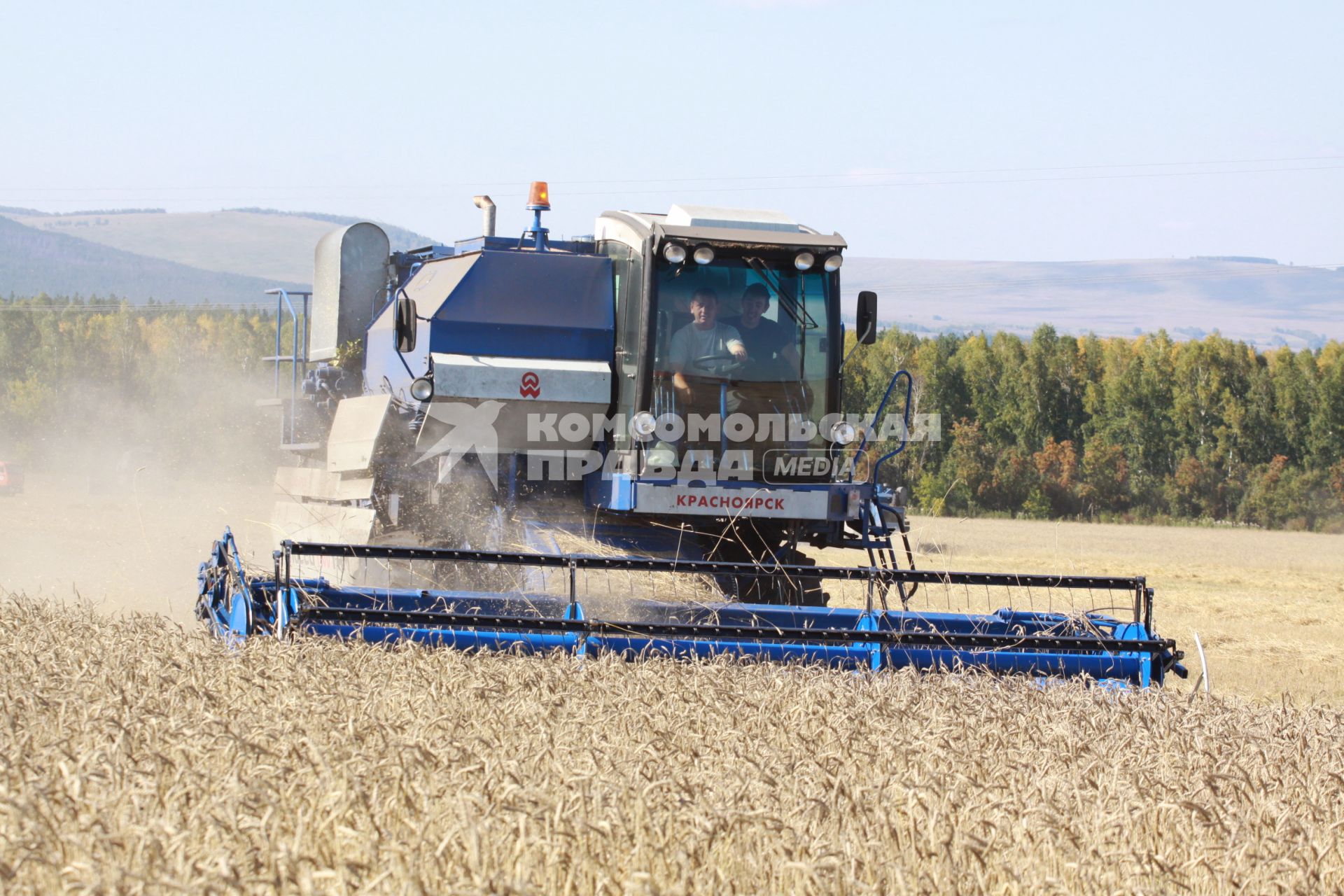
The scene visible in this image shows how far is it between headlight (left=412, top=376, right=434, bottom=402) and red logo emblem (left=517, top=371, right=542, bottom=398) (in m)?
0.47

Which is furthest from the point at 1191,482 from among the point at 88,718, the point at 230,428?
the point at 88,718

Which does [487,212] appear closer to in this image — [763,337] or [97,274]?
[763,337]

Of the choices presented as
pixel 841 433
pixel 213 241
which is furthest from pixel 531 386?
pixel 213 241

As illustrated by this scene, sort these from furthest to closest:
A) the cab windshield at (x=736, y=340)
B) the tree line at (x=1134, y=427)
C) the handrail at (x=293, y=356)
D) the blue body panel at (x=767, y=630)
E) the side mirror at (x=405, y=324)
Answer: the tree line at (x=1134, y=427)
the handrail at (x=293, y=356)
the side mirror at (x=405, y=324)
the cab windshield at (x=736, y=340)
the blue body panel at (x=767, y=630)

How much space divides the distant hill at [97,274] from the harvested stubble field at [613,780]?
14880cm

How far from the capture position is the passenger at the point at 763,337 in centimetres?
730

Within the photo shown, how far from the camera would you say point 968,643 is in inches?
225

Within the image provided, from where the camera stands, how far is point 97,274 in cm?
16500

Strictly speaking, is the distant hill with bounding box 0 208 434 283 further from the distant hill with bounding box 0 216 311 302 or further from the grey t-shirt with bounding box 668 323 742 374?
the grey t-shirt with bounding box 668 323 742 374

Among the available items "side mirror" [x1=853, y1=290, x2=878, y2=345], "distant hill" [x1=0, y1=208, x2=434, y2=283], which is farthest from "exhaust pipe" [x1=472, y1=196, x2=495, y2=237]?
"distant hill" [x1=0, y1=208, x2=434, y2=283]

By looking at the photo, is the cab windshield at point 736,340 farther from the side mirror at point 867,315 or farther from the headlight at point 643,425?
the side mirror at point 867,315

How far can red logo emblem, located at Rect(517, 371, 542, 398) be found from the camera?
24.2 feet

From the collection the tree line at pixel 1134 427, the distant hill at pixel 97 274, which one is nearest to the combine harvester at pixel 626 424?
the tree line at pixel 1134 427

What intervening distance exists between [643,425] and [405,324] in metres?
1.46
